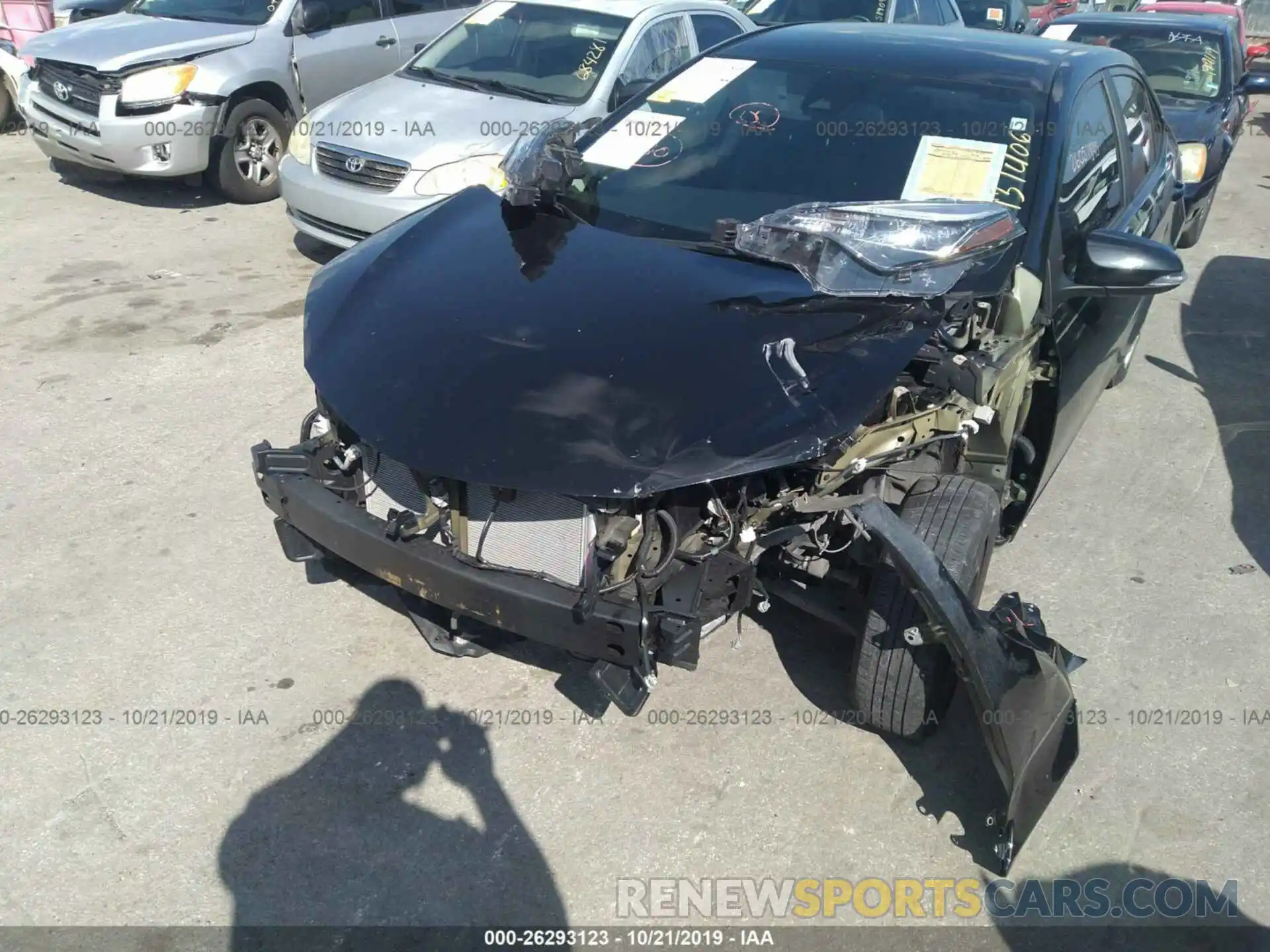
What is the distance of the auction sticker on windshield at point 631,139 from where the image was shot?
3885 millimetres

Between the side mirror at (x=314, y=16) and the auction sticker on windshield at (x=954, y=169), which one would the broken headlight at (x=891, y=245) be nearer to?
the auction sticker on windshield at (x=954, y=169)

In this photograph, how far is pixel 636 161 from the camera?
3842mm

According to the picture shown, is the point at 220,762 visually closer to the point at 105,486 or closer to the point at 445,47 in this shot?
the point at 105,486

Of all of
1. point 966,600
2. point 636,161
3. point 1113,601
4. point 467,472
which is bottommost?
point 1113,601

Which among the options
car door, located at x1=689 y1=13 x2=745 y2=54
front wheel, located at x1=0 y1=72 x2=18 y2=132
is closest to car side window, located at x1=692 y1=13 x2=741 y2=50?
car door, located at x1=689 y1=13 x2=745 y2=54

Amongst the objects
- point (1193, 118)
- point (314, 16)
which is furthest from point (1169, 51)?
point (314, 16)

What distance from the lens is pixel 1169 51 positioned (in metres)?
8.54

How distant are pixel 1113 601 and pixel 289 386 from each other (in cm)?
368

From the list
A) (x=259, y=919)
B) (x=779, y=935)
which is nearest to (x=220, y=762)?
(x=259, y=919)

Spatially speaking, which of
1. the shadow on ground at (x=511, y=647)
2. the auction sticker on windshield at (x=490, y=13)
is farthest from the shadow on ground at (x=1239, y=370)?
the auction sticker on windshield at (x=490, y=13)

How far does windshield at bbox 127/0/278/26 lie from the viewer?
8031 millimetres

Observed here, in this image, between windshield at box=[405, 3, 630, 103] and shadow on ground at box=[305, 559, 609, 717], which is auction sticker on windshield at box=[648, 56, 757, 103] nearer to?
shadow on ground at box=[305, 559, 609, 717]

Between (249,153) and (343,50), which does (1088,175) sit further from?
(343,50)

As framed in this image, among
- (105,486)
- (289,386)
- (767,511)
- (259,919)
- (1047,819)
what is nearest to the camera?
(259,919)
